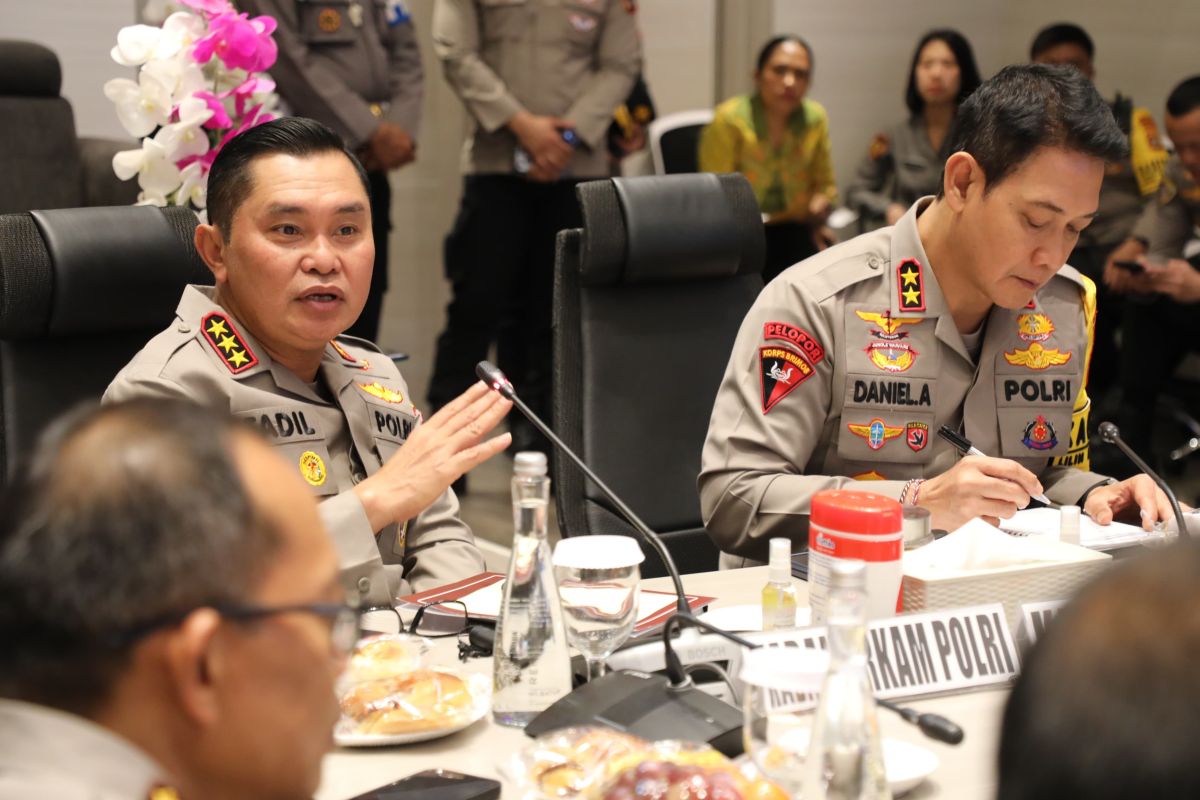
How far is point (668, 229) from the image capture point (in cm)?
228

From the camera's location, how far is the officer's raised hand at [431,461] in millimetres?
1607

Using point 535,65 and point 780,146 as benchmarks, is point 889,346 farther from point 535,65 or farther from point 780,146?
point 780,146

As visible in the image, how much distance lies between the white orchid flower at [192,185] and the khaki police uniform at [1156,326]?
3.10 metres

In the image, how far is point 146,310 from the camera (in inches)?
78.2

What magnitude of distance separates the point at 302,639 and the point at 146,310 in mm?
1313

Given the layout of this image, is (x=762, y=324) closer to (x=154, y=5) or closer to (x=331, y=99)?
(x=154, y=5)

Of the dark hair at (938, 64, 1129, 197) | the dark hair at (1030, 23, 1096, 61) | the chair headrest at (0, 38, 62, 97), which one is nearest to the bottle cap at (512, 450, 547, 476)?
the dark hair at (938, 64, 1129, 197)

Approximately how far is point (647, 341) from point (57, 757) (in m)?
1.64

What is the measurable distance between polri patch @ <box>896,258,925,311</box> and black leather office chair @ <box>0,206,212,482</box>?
1027 mm

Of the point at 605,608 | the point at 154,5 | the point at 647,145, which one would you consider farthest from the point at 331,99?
the point at 605,608

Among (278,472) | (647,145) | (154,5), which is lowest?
(647,145)

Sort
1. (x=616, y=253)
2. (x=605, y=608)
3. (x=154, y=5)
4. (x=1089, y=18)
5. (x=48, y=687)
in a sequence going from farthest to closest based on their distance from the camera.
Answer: (x=1089, y=18), (x=154, y=5), (x=616, y=253), (x=605, y=608), (x=48, y=687)

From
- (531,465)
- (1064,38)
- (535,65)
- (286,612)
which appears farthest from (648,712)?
(1064,38)

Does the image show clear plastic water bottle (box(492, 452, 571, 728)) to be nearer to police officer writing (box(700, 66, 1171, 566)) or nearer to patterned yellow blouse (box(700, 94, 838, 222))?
police officer writing (box(700, 66, 1171, 566))
